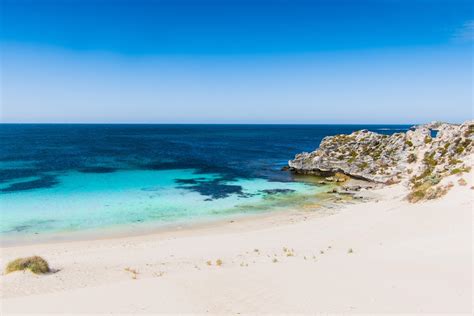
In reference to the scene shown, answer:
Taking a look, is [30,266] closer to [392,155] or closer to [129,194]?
[129,194]

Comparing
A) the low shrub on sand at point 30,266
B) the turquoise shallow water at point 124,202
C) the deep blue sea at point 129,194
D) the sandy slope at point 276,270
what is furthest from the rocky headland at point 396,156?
the low shrub on sand at point 30,266

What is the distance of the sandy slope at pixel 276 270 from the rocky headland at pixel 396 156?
10.1 meters

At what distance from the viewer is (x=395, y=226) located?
23422 mm

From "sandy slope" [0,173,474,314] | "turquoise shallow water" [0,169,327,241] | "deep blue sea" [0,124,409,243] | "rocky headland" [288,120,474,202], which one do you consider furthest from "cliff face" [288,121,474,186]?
"sandy slope" [0,173,474,314]

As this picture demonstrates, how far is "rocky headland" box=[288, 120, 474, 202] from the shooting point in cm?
3888

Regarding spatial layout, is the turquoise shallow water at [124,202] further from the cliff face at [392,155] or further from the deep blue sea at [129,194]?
the cliff face at [392,155]

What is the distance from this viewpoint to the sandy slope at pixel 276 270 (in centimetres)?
1168

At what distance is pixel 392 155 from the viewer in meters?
51.6

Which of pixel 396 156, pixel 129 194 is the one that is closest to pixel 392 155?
pixel 396 156

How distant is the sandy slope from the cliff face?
16.5 metres

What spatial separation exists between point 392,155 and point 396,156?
766 millimetres

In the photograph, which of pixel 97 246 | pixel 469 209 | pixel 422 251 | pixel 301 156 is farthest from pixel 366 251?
pixel 301 156

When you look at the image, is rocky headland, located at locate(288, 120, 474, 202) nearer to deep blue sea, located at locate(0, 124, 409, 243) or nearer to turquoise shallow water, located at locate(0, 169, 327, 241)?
deep blue sea, located at locate(0, 124, 409, 243)

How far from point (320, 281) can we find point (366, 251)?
6067 mm
